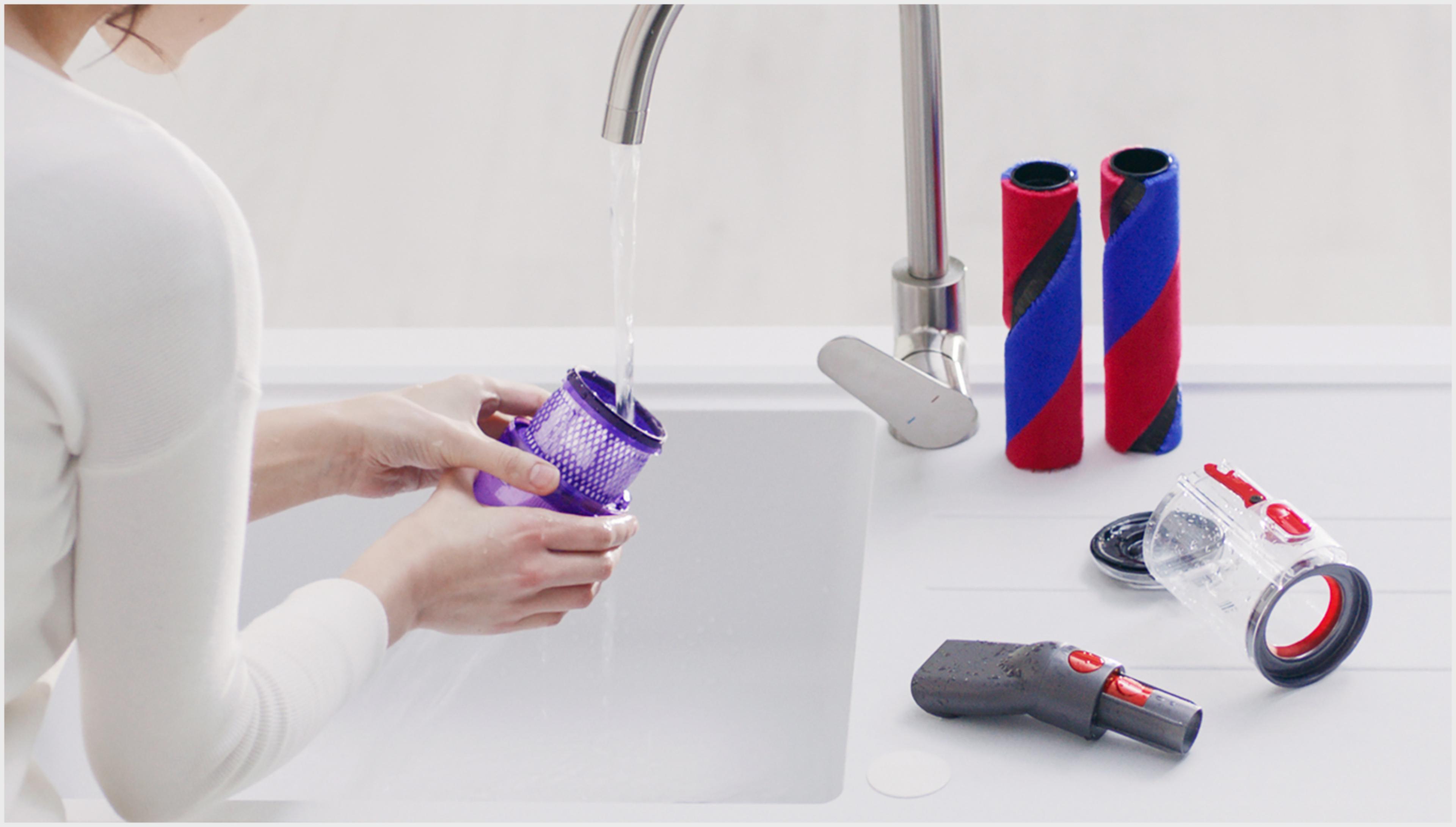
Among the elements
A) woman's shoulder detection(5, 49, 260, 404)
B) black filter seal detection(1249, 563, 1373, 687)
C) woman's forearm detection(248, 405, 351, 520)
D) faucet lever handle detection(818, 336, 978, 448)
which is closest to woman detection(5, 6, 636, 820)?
woman's shoulder detection(5, 49, 260, 404)

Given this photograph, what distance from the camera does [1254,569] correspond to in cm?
67

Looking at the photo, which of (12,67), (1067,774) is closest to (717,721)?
(1067,774)

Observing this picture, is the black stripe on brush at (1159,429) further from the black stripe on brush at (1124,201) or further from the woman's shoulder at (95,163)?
the woman's shoulder at (95,163)

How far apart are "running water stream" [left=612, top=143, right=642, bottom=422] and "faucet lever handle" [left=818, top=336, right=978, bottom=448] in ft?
0.45

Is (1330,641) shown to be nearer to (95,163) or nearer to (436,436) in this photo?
(436,436)

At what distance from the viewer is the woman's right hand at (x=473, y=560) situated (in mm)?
668

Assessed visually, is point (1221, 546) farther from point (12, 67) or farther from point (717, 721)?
point (12, 67)

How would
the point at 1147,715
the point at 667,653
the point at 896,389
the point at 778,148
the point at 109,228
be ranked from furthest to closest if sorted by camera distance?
the point at 778,148
the point at 667,653
the point at 896,389
the point at 1147,715
the point at 109,228

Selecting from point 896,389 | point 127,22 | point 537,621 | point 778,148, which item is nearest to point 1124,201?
point 896,389

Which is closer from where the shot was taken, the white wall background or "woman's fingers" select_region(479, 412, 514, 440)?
"woman's fingers" select_region(479, 412, 514, 440)

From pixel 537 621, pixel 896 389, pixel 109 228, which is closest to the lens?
pixel 109 228

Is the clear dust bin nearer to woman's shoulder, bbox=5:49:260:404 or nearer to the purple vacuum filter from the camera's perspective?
the purple vacuum filter

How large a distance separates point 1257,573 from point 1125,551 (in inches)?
4.0

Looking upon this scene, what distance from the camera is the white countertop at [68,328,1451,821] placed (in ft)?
2.05
